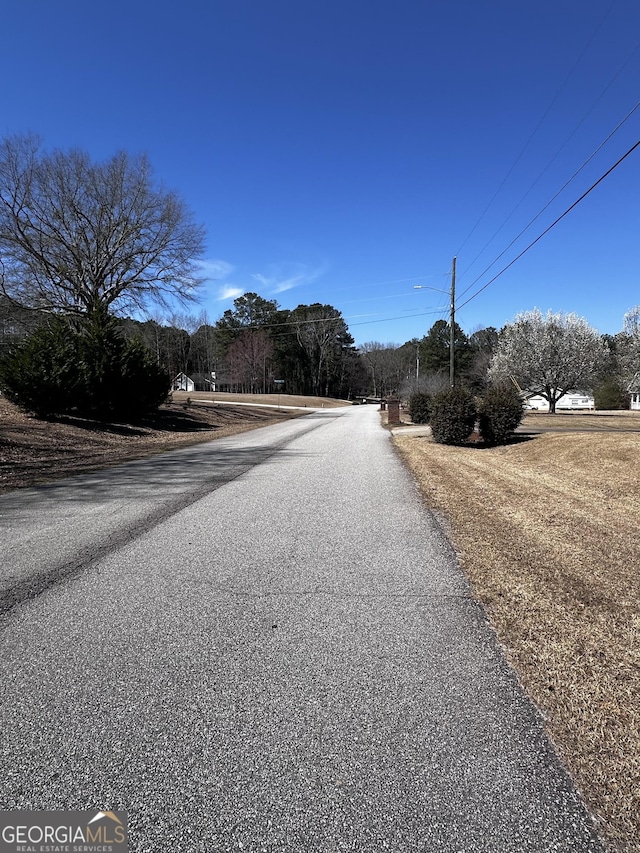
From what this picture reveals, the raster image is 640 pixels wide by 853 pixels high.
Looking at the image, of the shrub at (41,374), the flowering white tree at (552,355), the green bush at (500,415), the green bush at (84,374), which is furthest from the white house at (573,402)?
the shrub at (41,374)

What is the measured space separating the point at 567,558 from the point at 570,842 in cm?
314

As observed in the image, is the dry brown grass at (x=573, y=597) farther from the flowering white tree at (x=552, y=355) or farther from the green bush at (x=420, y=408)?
the flowering white tree at (x=552, y=355)

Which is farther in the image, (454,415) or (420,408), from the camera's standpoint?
(420,408)

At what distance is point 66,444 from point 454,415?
11.7 meters

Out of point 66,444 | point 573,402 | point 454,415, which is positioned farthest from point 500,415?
point 573,402

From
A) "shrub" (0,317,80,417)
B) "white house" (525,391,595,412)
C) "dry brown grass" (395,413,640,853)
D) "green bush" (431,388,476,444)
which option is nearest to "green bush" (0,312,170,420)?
"shrub" (0,317,80,417)

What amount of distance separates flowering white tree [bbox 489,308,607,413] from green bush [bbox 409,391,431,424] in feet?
35.4

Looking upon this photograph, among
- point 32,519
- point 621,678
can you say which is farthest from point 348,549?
point 32,519

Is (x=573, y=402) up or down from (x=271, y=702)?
up

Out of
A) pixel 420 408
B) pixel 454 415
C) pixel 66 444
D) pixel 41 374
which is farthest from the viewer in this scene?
pixel 420 408

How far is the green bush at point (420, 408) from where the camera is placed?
28391 mm

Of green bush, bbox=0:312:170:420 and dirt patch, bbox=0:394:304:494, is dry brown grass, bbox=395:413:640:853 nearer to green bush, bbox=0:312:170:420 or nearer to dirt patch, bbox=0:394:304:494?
dirt patch, bbox=0:394:304:494

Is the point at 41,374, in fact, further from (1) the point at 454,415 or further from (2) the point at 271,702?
(2) the point at 271,702

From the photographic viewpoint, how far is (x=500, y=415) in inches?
602
